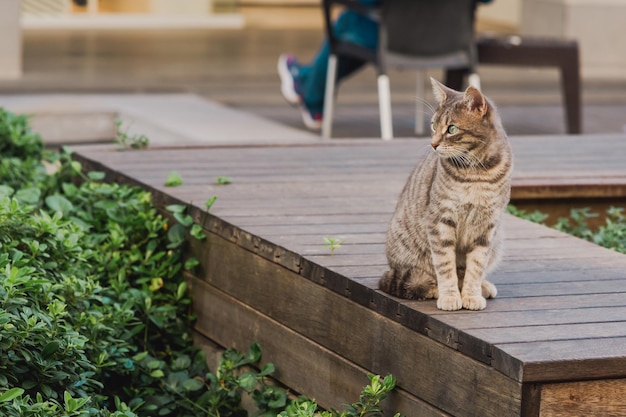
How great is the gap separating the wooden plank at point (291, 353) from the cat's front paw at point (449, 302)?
0.80 ft

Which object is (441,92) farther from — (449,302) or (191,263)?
(191,263)

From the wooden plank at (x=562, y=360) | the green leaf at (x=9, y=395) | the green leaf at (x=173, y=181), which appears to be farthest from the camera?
the green leaf at (x=173, y=181)

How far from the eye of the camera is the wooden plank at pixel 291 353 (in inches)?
128

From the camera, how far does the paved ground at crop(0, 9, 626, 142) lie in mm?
8602

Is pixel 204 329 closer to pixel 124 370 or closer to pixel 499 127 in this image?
pixel 124 370

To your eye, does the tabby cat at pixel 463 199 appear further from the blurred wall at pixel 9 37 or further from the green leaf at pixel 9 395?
the blurred wall at pixel 9 37

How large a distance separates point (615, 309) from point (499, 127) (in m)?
0.54

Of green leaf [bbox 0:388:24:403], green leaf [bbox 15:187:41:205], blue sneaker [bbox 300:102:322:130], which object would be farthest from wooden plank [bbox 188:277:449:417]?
blue sneaker [bbox 300:102:322:130]

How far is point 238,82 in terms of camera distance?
33.3 ft

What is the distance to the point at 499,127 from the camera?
3051 millimetres

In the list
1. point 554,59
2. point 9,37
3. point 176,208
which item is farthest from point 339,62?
point 176,208

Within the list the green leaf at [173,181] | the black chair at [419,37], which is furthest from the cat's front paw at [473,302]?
the black chair at [419,37]

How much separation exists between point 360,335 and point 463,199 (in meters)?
0.50

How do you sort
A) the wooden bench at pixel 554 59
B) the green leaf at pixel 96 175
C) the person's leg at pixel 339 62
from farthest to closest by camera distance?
the wooden bench at pixel 554 59, the person's leg at pixel 339 62, the green leaf at pixel 96 175
